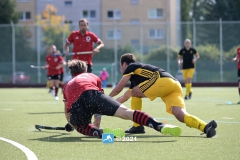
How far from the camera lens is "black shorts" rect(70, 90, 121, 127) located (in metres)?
8.46

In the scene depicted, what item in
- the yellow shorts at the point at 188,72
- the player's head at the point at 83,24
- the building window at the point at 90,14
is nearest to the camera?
the player's head at the point at 83,24

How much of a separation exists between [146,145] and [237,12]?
168 ft

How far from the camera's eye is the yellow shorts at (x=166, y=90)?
9.09 metres

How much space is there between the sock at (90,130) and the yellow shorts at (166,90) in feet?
3.48

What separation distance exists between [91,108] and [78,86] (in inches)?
15.0

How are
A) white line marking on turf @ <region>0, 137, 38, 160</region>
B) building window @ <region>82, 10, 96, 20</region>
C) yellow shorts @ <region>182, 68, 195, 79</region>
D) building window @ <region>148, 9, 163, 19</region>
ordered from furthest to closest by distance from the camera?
1. building window @ <region>82, 10, 96, 20</region>
2. building window @ <region>148, 9, 163, 19</region>
3. yellow shorts @ <region>182, 68, 195, 79</region>
4. white line marking on turf @ <region>0, 137, 38, 160</region>

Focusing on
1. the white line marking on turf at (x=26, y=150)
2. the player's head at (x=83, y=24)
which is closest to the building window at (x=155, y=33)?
the player's head at (x=83, y=24)

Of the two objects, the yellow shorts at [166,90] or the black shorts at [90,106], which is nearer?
the black shorts at [90,106]

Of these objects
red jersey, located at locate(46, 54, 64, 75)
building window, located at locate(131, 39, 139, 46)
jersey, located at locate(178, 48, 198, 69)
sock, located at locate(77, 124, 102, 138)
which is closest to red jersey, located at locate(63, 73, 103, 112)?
sock, located at locate(77, 124, 102, 138)

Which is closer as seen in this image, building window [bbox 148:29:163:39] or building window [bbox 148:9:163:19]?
building window [bbox 148:29:163:39]

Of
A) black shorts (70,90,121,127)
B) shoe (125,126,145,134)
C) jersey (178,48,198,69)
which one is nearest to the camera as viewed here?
black shorts (70,90,121,127)

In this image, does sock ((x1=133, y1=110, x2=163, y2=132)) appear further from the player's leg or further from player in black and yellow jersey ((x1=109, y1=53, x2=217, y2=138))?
the player's leg

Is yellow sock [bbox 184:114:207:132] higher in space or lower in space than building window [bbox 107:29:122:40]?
lower

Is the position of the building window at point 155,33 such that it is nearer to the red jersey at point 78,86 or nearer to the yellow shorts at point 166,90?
the yellow shorts at point 166,90
